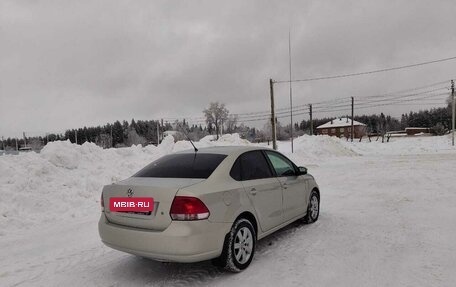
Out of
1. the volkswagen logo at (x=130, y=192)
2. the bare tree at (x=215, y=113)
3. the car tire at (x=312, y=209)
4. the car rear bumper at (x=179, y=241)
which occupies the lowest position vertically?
the car tire at (x=312, y=209)

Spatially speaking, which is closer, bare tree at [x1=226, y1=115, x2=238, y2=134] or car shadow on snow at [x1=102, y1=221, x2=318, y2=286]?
car shadow on snow at [x1=102, y1=221, x2=318, y2=286]

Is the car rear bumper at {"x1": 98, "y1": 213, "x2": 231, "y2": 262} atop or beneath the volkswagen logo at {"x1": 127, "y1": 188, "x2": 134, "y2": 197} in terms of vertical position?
beneath

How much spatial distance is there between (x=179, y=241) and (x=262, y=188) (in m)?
1.62

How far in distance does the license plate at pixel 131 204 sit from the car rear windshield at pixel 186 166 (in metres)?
0.58

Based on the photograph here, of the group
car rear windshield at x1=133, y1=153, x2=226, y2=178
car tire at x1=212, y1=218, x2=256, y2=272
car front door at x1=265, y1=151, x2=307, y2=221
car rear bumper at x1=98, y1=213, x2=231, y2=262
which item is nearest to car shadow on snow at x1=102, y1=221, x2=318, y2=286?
car tire at x1=212, y1=218, x2=256, y2=272

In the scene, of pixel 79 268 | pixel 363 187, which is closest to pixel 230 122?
pixel 363 187

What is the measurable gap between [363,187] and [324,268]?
739cm

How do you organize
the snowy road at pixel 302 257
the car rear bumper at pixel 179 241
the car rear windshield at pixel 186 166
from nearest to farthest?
the car rear bumper at pixel 179 241, the snowy road at pixel 302 257, the car rear windshield at pixel 186 166

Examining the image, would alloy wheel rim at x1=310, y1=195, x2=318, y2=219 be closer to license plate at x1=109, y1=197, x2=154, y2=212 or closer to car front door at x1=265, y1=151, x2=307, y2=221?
car front door at x1=265, y1=151, x2=307, y2=221

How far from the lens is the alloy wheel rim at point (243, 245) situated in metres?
4.30

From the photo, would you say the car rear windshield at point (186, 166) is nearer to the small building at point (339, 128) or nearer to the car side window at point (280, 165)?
the car side window at point (280, 165)

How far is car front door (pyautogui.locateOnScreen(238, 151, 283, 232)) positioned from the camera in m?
4.72

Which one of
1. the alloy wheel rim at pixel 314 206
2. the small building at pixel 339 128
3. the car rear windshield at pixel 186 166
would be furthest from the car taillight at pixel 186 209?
the small building at pixel 339 128

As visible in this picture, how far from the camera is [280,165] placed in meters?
5.84
